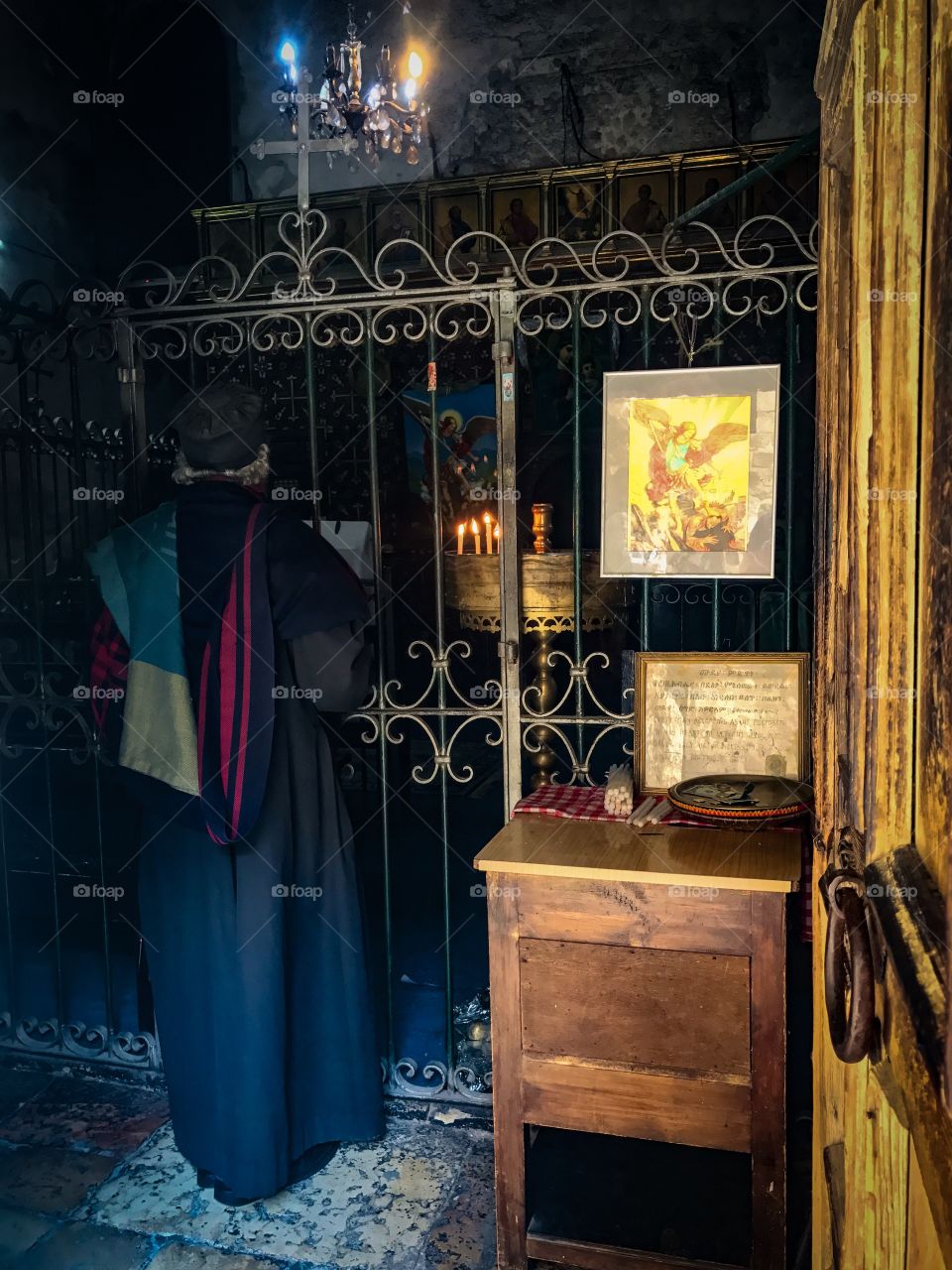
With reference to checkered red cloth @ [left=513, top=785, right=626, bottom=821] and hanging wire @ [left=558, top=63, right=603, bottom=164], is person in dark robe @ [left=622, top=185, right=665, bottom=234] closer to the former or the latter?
hanging wire @ [left=558, top=63, right=603, bottom=164]

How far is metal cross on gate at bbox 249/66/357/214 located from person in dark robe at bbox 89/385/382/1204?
1062 mm

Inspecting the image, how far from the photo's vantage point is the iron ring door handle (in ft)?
3.25

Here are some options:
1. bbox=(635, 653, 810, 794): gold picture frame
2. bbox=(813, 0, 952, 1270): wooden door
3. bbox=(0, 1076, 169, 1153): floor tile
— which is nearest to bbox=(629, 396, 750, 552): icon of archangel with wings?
bbox=(635, 653, 810, 794): gold picture frame

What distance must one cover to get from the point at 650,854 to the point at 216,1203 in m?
1.60

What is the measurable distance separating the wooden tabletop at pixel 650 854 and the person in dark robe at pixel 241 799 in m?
0.64

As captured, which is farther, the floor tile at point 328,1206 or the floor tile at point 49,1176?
the floor tile at point 49,1176

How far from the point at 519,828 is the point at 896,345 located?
5.38 ft

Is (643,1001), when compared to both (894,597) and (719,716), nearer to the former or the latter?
(719,716)

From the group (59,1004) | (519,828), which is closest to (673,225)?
(519,828)

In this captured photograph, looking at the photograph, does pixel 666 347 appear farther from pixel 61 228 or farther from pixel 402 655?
pixel 61 228

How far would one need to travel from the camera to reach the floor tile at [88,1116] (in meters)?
2.97

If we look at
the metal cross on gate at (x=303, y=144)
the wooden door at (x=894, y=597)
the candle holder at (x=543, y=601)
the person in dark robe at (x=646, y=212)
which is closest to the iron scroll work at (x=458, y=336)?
the candle holder at (x=543, y=601)

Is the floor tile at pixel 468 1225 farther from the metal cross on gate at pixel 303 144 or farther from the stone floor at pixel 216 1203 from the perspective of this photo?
the metal cross on gate at pixel 303 144

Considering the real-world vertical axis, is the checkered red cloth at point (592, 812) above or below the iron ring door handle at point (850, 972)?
below
